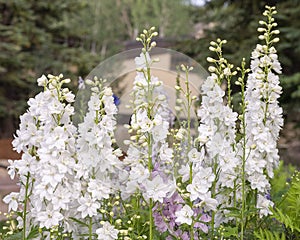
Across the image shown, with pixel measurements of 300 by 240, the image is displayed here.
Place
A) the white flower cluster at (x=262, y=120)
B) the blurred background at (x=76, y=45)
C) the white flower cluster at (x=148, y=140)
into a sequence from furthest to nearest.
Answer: the blurred background at (x=76, y=45)
the white flower cluster at (x=262, y=120)
the white flower cluster at (x=148, y=140)

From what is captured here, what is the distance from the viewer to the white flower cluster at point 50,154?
1.39 metres

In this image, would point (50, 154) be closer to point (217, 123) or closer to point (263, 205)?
point (217, 123)

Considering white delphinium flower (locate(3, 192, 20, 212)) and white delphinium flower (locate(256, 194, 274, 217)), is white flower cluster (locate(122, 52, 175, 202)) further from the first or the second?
white delphinium flower (locate(256, 194, 274, 217))

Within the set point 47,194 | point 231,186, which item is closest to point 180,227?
point 231,186

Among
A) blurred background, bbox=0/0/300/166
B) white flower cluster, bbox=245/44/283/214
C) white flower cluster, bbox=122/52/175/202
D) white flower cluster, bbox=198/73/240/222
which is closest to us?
white flower cluster, bbox=122/52/175/202

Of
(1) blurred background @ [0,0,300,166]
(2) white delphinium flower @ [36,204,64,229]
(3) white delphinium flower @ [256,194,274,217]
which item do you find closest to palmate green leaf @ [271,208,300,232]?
(3) white delphinium flower @ [256,194,274,217]

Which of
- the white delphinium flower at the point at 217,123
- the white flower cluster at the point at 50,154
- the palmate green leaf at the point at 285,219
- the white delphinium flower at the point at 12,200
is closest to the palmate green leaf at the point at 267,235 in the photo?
the palmate green leaf at the point at 285,219

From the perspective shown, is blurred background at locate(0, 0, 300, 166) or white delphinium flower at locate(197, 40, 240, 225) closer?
white delphinium flower at locate(197, 40, 240, 225)

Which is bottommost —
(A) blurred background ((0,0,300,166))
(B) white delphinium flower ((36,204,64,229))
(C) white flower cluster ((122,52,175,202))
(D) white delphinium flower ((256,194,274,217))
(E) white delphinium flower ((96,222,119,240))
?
(E) white delphinium flower ((96,222,119,240))

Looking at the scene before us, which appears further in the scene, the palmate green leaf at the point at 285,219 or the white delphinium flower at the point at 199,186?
the palmate green leaf at the point at 285,219

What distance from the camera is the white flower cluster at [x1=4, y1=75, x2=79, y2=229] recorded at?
4.57 ft

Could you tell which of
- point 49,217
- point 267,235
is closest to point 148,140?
point 49,217

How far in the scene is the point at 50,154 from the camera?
4.60 feet

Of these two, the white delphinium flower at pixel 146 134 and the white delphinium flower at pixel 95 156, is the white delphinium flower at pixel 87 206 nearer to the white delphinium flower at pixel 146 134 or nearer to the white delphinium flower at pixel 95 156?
the white delphinium flower at pixel 95 156
